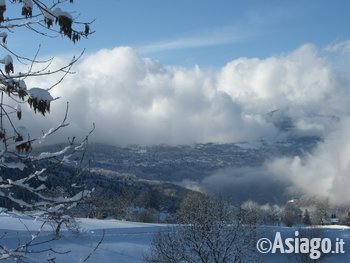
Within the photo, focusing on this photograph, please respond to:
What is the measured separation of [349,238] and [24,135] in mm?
69326

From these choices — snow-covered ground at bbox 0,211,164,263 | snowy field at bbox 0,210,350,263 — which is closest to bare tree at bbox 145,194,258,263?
snowy field at bbox 0,210,350,263

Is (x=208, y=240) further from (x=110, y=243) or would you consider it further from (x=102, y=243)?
(x=110, y=243)

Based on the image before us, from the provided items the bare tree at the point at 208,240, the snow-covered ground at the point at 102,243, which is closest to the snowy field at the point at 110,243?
the snow-covered ground at the point at 102,243

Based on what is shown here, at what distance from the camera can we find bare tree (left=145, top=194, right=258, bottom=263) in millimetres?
31406

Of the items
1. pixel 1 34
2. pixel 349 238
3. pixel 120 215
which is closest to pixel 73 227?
pixel 1 34

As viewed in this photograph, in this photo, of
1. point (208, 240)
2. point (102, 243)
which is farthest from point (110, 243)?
point (208, 240)

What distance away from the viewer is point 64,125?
489 centimetres

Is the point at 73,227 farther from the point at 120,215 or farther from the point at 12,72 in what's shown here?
the point at 120,215

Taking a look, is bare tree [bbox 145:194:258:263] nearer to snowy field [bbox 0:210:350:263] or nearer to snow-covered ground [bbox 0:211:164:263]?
snowy field [bbox 0:210:350:263]

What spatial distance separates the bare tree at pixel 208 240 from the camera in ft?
103

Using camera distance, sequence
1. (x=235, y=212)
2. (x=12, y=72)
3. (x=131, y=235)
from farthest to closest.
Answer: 1. (x=131, y=235)
2. (x=235, y=212)
3. (x=12, y=72)

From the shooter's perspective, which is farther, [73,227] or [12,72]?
[73,227]

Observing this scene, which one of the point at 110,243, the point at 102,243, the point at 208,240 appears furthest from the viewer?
the point at 110,243

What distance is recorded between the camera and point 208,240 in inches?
1260
